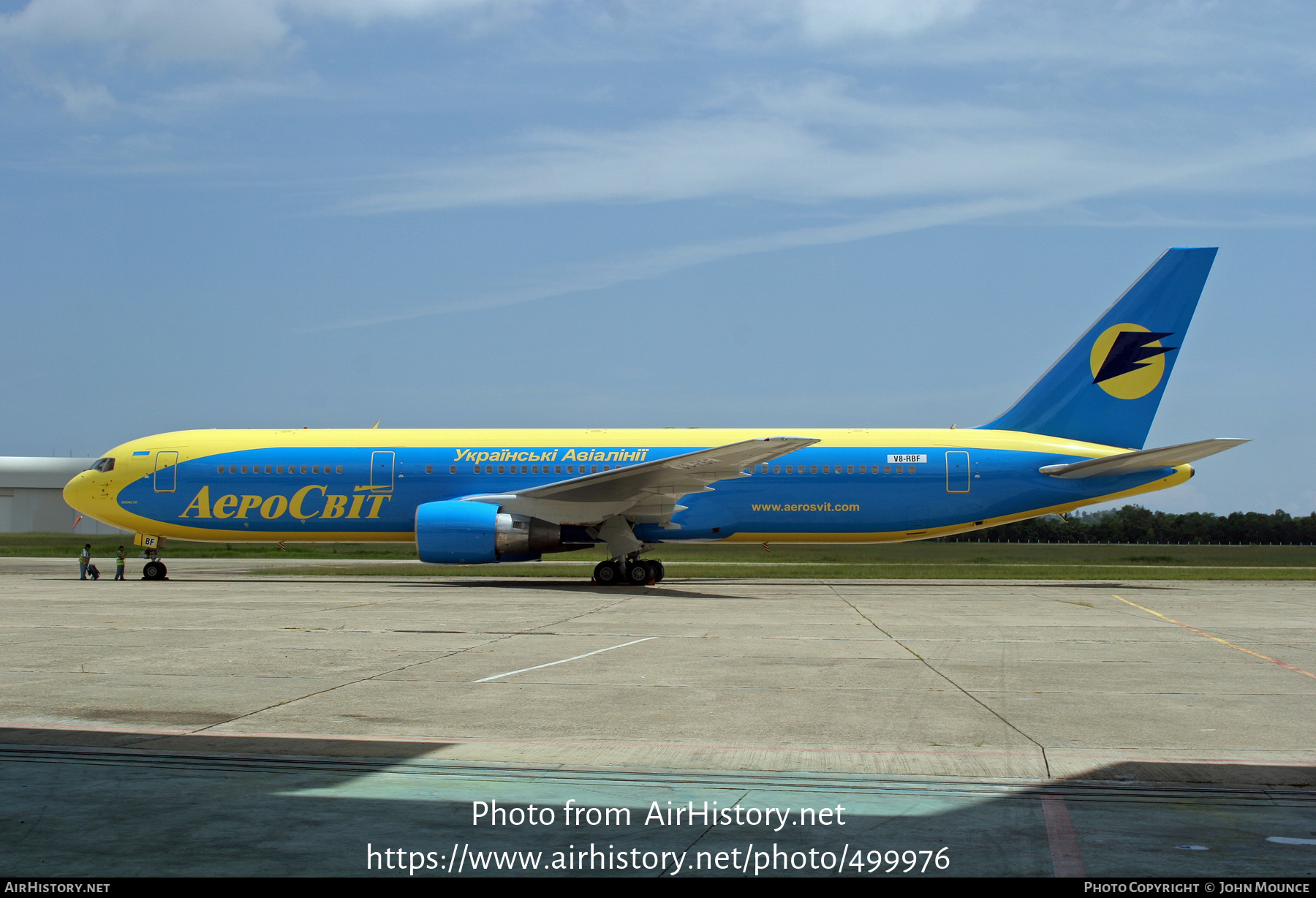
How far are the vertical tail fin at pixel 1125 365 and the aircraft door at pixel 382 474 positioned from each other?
1651cm

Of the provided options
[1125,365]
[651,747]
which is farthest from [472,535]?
[1125,365]

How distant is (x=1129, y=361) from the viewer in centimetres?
2595

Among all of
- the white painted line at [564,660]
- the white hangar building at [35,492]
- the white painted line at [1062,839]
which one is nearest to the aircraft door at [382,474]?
the white painted line at [564,660]

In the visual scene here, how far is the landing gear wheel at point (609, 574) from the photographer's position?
24.0 metres

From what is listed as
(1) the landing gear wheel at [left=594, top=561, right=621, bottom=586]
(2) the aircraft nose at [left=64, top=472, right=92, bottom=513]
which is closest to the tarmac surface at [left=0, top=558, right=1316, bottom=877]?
(1) the landing gear wheel at [left=594, top=561, right=621, bottom=586]

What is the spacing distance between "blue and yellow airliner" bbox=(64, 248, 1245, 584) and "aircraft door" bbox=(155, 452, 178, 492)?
0.14ft

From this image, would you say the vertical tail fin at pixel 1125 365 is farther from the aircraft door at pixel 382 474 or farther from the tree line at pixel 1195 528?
the tree line at pixel 1195 528

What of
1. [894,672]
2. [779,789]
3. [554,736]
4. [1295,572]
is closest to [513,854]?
[779,789]

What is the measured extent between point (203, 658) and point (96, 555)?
→ 28.1m

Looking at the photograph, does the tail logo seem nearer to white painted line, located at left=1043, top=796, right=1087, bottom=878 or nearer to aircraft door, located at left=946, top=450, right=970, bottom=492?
aircraft door, located at left=946, top=450, right=970, bottom=492

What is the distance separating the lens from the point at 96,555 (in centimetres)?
3441

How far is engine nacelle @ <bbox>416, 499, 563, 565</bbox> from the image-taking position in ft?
73.1

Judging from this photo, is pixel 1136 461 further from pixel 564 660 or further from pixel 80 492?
pixel 80 492

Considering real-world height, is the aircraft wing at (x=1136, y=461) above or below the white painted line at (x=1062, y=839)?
above
